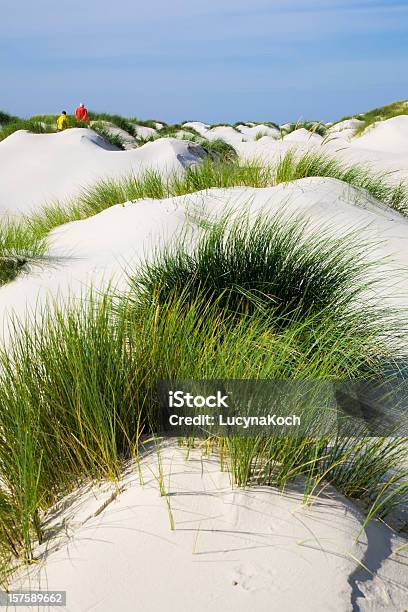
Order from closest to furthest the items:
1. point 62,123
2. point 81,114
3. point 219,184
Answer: point 219,184
point 62,123
point 81,114

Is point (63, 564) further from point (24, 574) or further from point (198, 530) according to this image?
point (198, 530)

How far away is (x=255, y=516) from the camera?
1861 mm

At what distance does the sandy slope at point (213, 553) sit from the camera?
165 centimetres

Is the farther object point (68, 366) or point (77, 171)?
point (77, 171)

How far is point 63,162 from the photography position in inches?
557

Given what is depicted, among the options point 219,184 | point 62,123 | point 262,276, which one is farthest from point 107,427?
point 62,123

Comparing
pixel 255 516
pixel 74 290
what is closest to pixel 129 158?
pixel 74 290

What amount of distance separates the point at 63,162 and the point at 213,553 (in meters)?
13.3

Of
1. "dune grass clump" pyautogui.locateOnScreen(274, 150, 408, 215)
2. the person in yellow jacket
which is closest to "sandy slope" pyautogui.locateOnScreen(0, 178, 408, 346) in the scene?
"dune grass clump" pyautogui.locateOnScreen(274, 150, 408, 215)

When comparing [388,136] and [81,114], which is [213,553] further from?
[388,136]

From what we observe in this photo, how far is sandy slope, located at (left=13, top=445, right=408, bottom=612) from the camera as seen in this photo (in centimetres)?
165

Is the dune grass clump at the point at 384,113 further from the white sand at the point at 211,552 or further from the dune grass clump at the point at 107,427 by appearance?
the white sand at the point at 211,552

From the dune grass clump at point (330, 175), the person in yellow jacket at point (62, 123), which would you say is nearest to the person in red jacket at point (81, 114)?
the person in yellow jacket at point (62, 123)

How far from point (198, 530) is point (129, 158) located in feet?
41.7
